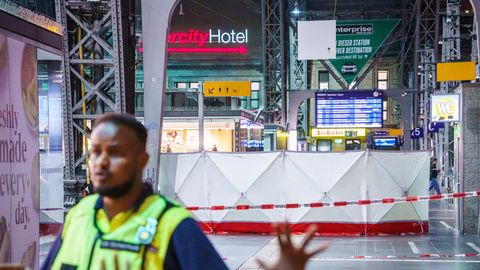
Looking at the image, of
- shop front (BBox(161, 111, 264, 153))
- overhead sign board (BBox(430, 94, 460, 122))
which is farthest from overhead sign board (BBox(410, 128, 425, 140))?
overhead sign board (BBox(430, 94, 460, 122))

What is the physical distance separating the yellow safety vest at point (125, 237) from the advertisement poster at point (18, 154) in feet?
11.9

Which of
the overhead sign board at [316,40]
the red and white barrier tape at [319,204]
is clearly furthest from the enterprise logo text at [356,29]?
the red and white barrier tape at [319,204]

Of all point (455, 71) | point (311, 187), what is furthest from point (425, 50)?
point (311, 187)

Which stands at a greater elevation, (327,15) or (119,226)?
(327,15)

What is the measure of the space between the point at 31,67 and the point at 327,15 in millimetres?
40402

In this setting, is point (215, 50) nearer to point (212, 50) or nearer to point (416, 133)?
point (212, 50)

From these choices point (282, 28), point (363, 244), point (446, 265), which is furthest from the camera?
point (282, 28)

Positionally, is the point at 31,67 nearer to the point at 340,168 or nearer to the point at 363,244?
the point at 363,244

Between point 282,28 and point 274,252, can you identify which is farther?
point 282,28

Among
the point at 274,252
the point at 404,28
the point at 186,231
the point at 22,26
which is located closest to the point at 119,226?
the point at 186,231

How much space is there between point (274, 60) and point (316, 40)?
1343 centimetres

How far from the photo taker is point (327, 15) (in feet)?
152

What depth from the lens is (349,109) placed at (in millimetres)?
32688

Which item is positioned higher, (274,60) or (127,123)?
(274,60)
